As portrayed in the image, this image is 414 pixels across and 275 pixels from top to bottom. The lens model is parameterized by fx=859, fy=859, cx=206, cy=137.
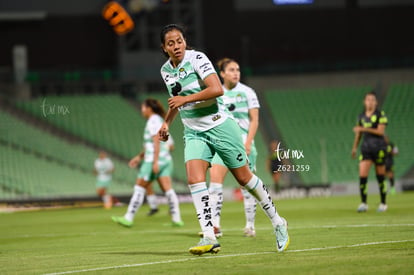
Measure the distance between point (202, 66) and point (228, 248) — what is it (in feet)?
8.05

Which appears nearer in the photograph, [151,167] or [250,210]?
[250,210]

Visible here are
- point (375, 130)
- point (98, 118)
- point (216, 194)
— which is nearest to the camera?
point (216, 194)

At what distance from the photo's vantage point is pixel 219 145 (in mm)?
9570

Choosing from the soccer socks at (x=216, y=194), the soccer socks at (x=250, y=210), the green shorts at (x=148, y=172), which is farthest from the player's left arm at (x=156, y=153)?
the soccer socks at (x=250, y=210)

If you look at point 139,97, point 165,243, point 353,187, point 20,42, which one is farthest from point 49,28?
point 165,243

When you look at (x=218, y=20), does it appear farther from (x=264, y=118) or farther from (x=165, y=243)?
(x=165, y=243)

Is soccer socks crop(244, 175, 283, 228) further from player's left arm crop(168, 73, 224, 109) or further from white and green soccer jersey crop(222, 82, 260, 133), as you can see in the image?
white and green soccer jersey crop(222, 82, 260, 133)

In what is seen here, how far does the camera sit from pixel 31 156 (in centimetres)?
3244

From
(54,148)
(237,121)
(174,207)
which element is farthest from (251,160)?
(54,148)

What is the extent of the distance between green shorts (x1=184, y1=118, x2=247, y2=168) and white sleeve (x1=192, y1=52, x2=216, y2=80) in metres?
0.62

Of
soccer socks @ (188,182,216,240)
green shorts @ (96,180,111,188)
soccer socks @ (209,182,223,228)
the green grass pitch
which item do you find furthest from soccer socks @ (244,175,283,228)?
green shorts @ (96,180,111,188)

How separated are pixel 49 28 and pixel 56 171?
10.1 meters

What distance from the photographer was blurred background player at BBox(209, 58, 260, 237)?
1293 centimetres

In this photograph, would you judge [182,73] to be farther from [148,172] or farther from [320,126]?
[320,126]
